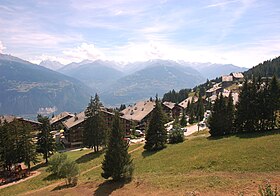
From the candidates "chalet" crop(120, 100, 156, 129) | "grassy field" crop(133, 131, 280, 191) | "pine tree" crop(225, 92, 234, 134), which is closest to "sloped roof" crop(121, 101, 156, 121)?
"chalet" crop(120, 100, 156, 129)

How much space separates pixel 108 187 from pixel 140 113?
8414 centimetres

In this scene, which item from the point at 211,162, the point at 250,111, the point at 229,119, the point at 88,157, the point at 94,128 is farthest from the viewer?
the point at 94,128

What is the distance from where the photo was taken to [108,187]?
3450 cm

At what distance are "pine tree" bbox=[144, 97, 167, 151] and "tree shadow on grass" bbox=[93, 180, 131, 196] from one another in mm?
22402

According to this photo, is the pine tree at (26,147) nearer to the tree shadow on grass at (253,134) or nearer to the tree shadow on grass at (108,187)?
the tree shadow on grass at (108,187)

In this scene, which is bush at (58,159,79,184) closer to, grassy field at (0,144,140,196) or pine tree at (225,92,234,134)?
grassy field at (0,144,140,196)

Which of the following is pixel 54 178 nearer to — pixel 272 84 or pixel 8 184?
pixel 8 184

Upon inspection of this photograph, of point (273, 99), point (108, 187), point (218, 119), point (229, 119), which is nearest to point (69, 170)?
point (108, 187)

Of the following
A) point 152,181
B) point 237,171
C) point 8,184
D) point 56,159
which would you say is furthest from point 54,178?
point 237,171

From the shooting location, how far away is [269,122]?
55312mm

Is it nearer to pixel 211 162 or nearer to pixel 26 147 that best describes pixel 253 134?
pixel 211 162

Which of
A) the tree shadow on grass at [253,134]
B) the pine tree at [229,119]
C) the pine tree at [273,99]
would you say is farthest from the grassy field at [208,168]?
the pine tree at [273,99]

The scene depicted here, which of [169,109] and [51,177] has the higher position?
[169,109]

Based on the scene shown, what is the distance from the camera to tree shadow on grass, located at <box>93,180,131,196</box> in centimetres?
3253
